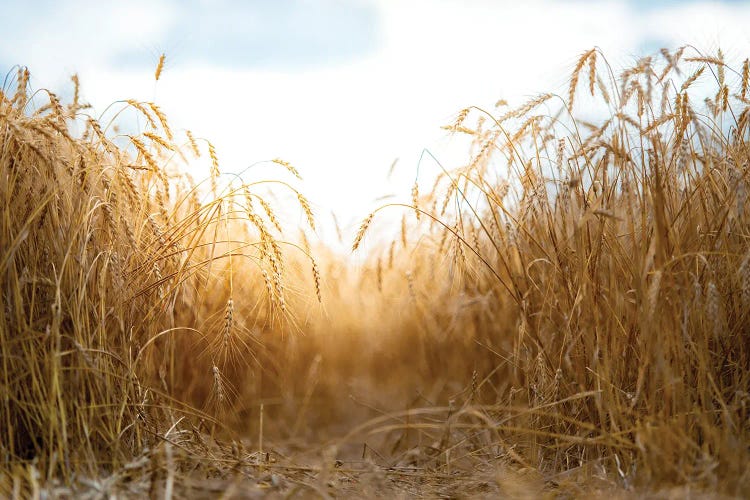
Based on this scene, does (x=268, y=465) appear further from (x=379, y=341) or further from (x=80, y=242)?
(x=379, y=341)

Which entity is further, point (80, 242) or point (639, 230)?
point (639, 230)

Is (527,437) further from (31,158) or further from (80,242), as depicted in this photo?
(31,158)

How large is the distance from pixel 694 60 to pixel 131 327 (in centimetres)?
206

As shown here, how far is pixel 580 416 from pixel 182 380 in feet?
5.30

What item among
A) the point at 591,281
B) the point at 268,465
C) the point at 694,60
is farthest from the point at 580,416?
the point at 694,60

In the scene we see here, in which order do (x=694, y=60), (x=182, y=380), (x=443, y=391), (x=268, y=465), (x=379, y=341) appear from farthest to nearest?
(x=379, y=341) → (x=443, y=391) → (x=182, y=380) → (x=694, y=60) → (x=268, y=465)

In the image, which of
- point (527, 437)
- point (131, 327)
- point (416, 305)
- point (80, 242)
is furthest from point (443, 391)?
point (80, 242)

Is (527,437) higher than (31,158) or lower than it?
lower

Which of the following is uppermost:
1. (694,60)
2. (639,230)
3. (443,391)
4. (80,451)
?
(694,60)

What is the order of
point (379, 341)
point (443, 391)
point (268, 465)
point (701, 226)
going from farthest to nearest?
point (379, 341)
point (443, 391)
point (701, 226)
point (268, 465)

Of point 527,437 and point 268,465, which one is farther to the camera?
point 527,437

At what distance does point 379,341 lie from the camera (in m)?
3.78

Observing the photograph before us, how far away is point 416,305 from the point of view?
3.55 meters

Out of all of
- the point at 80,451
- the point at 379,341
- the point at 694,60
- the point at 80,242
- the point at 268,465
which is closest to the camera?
the point at 80,451
